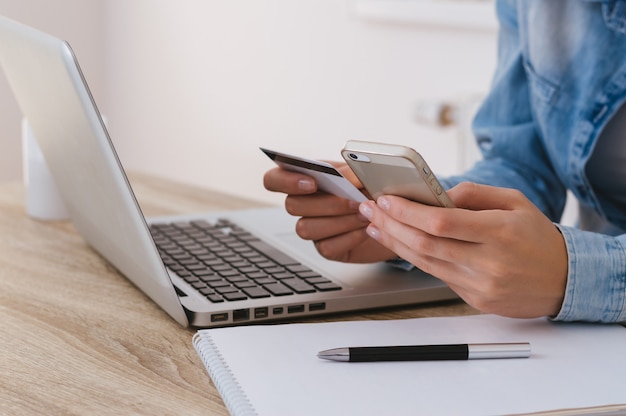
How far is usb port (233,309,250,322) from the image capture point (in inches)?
30.4

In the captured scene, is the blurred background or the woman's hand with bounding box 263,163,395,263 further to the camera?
the blurred background

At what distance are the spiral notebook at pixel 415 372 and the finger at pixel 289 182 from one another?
0.16m

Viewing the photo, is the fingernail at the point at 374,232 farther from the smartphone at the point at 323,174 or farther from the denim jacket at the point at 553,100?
the denim jacket at the point at 553,100

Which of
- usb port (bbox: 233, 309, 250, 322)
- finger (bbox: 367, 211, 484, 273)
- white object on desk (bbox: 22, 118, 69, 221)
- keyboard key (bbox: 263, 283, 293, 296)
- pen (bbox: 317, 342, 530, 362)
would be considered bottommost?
white object on desk (bbox: 22, 118, 69, 221)

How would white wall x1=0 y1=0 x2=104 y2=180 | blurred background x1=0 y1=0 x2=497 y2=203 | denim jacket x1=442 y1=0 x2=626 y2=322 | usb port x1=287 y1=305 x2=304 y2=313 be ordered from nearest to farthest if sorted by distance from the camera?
usb port x1=287 y1=305 x2=304 y2=313, denim jacket x1=442 y1=0 x2=626 y2=322, blurred background x1=0 y1=0 x2=497 y2=203, white wall x1=0 y1=0 x2=104 y2=180

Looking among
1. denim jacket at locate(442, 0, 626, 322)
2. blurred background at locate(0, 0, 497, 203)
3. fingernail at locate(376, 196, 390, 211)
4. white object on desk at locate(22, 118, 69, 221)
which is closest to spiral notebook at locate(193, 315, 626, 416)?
fingernail at locate(376, 196, 390, 211)

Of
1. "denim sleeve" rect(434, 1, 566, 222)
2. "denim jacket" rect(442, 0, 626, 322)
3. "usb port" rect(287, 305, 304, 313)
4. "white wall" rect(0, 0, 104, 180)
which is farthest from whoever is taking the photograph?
"white wall" rect(0, 0, 104, 180)

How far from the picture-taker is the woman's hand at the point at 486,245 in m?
0.69

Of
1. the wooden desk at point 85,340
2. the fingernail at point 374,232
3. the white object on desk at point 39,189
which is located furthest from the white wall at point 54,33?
the fingernail at point 374,232

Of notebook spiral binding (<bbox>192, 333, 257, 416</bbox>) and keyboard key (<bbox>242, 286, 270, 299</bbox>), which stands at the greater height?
notebook spiral binding (<bbox>192, 333, 257, 416</bbox>)

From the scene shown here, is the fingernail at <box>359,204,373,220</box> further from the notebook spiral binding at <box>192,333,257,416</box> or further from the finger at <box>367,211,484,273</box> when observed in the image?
the notebook spiral binding at <box>192,333,257,416</box>

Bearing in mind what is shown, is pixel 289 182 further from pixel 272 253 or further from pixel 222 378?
pixel 222 378

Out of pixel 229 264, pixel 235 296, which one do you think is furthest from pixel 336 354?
pixel 229 264

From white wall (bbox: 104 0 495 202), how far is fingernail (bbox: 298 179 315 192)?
4.08 ft
